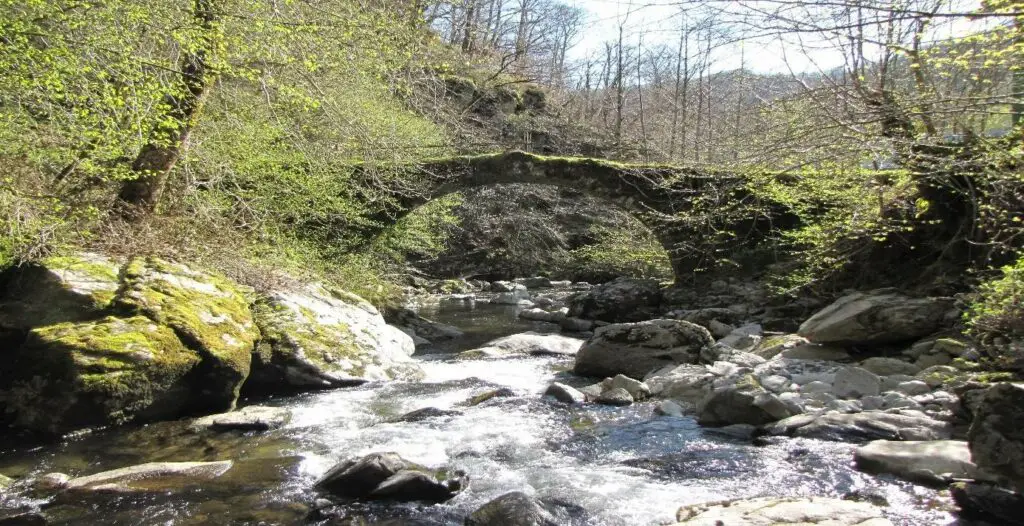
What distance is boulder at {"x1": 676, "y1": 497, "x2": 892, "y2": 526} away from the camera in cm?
326

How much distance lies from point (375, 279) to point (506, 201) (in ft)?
26.2

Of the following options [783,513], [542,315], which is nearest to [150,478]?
[783,513]

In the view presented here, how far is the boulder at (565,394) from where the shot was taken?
6598 millimetres

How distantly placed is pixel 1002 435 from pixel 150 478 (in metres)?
4.87

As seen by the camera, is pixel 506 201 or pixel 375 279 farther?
pixel 506 201

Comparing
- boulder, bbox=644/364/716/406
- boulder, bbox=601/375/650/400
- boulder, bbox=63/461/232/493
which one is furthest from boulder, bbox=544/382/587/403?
boulder, bbox=63/461/232/493

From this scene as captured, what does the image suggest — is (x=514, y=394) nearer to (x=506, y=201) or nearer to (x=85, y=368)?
(x=85, y=368)

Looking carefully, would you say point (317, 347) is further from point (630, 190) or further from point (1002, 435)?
point (630, 190)

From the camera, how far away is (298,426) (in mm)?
5531

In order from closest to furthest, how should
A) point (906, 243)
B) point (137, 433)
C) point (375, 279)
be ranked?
1. point (137, 433)
2. point (906, 243)
3. point (375, 279)

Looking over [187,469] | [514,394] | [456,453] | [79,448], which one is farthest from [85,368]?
[514,394]

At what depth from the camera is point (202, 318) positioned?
5945mm

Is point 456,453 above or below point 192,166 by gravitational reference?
below

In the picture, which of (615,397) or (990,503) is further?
(615,397)
